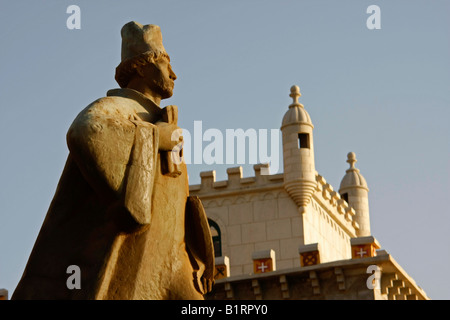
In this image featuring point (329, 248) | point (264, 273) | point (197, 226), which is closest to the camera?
point (197, 226)

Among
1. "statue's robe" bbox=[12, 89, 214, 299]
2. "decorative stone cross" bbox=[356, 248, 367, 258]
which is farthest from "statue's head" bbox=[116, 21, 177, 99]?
"decorative stone cross" bbox=[356, 248, 367, 258]

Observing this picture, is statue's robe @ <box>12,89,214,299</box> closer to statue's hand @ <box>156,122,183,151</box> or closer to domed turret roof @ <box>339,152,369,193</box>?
statue's hand @ <box>156,122,183,151</box>

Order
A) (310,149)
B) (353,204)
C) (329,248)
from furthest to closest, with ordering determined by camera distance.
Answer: (353,204) < (329,248) < (310,149)

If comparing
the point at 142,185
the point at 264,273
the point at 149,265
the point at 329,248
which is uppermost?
the point at 329,248

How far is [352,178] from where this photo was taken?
4766cm

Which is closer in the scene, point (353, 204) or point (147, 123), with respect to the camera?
point (147, 123)

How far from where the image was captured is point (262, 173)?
4062 centimetres

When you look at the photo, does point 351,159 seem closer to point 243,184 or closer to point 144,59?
point 243,184

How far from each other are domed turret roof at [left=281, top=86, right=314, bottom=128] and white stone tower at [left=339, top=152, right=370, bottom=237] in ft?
24.1

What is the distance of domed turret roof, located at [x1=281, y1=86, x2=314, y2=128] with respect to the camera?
4022 cm

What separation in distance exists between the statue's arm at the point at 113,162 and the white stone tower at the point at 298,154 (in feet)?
108
